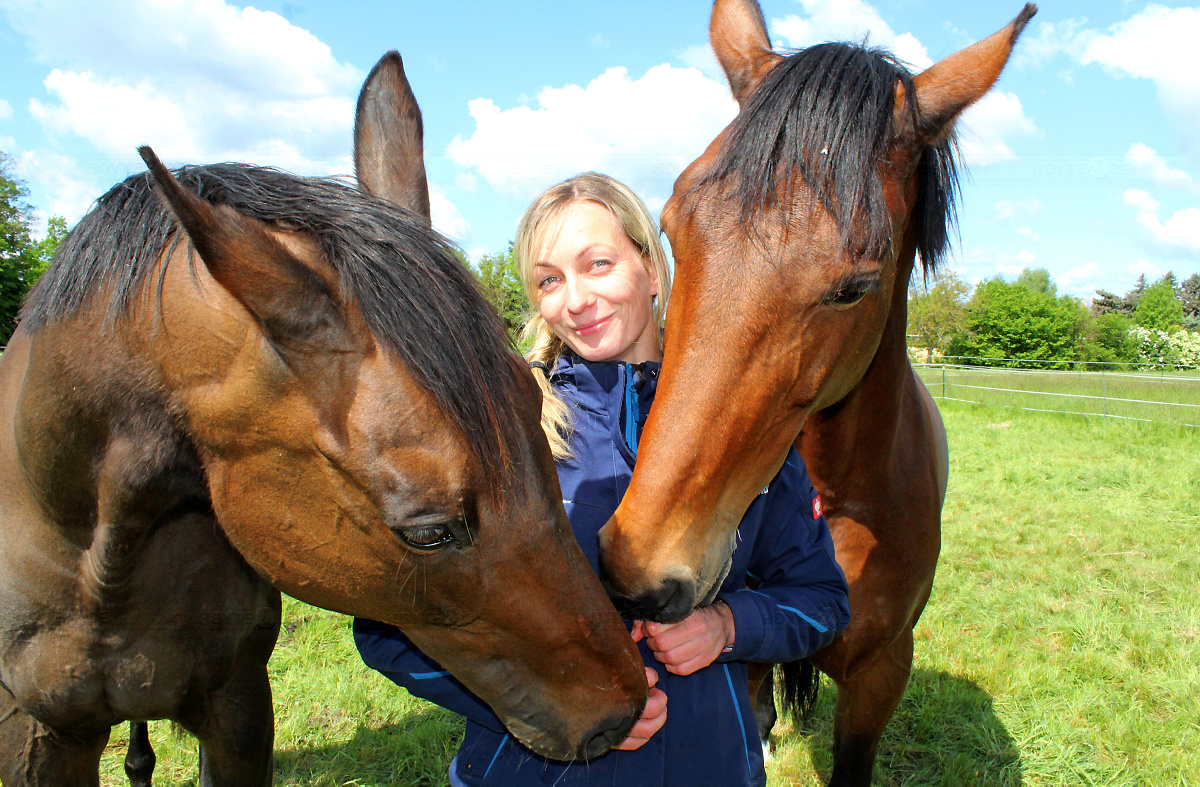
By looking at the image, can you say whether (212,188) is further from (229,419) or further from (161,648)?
(161,648)

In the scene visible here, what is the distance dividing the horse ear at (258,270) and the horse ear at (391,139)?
0.62 m

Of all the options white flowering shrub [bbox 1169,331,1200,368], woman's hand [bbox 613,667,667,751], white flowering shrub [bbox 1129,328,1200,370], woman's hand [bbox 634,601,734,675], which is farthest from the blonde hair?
white flowering shrub [bbox 1169,331,1200,368]

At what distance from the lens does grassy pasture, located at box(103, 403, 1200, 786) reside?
11.2ft

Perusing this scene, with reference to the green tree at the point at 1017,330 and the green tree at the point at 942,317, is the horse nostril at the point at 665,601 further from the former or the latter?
the green tree at the point at 1017,330

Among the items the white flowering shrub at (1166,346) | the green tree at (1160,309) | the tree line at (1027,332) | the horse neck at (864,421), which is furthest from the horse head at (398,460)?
the green tree at (1160,309)

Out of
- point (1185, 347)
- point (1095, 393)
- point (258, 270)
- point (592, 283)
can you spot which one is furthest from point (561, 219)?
point (1185, 347)

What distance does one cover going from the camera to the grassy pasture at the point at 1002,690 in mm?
3418

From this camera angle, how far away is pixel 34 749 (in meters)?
1.99

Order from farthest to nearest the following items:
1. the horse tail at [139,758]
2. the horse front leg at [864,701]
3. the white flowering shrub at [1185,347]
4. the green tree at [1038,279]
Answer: the green tree at [1038,279] < the white flowering shrub at [1185,347] < the horse tail at [139,758] < the horse front leg at [864,701]

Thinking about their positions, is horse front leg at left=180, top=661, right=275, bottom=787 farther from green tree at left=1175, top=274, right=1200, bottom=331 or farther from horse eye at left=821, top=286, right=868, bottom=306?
green tree at left=1175, top=274, right=1200, bottom=331

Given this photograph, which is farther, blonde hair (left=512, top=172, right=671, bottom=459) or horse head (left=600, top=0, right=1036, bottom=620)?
blonde hair (left=512, top=172, right=671, bottom=459)

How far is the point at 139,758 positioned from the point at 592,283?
297cm

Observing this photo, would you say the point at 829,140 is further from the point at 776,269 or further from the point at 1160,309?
A: the point at 1160,309

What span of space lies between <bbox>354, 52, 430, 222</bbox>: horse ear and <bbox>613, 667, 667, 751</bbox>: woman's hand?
1348mm
